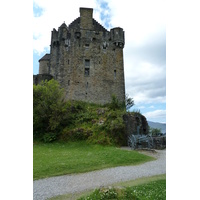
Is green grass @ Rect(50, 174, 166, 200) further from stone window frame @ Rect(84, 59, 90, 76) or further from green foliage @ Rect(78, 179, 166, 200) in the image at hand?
stone window frame @ Rect(84, 59, 90, 76)

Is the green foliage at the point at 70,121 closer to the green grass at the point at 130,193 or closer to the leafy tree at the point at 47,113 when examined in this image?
the leafy tree at the point at 47,113

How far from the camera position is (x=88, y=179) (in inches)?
243

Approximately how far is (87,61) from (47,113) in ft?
37.3

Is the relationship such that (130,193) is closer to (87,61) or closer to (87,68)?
(87,68)

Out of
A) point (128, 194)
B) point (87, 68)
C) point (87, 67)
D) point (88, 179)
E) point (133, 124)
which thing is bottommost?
point (88, 179)

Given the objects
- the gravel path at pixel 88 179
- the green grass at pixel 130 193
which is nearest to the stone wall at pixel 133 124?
the gravel path at pixel 88 179

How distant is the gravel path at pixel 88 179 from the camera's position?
16.9 ft

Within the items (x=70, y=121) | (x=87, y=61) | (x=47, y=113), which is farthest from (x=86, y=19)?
(x=70, y=121)

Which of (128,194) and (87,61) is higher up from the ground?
(87,61)

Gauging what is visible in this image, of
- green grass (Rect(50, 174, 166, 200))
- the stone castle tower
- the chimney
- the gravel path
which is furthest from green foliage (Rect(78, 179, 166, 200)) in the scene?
the chimney
